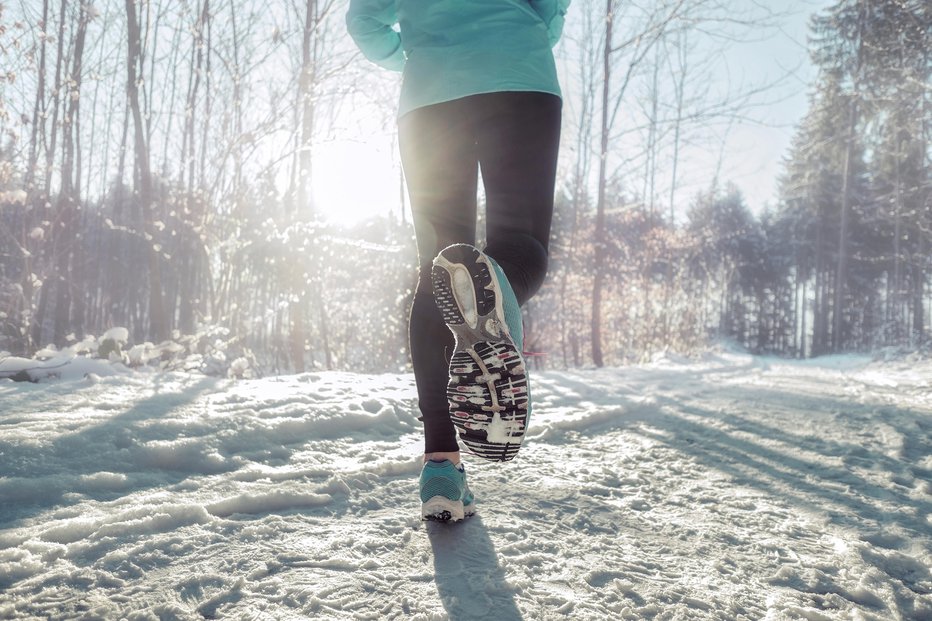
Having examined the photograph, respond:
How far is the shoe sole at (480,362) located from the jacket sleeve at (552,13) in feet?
2.43

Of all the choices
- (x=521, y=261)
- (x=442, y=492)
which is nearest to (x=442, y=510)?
(x=442, y=492)

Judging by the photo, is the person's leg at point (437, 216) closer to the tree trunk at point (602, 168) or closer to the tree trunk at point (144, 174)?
the tree trunk at point (144, 174)

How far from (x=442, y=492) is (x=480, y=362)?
38cm

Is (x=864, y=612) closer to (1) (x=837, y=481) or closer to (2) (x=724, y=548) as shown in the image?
(2) (x=724, y=548)

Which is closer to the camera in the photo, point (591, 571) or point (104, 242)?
point (591, 571)

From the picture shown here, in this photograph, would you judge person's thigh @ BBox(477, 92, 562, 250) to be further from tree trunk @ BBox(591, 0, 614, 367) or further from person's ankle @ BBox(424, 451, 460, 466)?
tree trunk @ BBox(591, 0, 614, 367)

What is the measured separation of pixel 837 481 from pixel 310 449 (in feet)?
5.43

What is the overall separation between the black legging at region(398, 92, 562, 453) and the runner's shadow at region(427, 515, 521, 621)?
0.61 ft

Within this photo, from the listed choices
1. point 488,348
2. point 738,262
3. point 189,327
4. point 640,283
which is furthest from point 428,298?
point 738,262

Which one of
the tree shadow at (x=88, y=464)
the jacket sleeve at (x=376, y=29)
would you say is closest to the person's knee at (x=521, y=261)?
the jacket sleeve at (x=376, y=29)

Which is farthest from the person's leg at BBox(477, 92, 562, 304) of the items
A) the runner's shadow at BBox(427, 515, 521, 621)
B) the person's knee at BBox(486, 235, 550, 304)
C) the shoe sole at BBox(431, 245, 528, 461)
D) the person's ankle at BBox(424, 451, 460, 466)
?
the runner's shadow at BBox(427, 515, 521, 621)

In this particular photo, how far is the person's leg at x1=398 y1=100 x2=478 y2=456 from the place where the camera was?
122 centimetres

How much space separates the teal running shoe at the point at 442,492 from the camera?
3.81ft

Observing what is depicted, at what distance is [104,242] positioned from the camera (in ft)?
84.7
